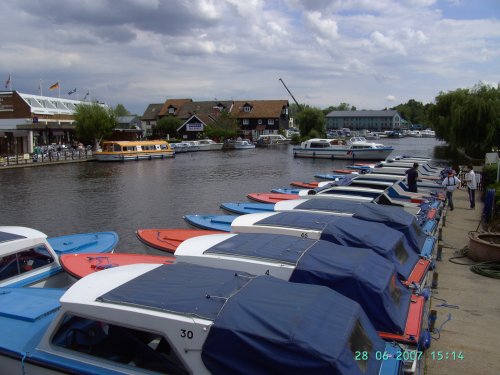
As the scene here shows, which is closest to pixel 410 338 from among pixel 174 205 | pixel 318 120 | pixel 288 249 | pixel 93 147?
pixel 288 249

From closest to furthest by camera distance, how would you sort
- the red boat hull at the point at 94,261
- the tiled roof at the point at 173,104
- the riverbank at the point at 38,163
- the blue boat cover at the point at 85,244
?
the red boat hull at the point at 94,261 → the blue boat cover at the point at 85,244 → the riverbank at the point at 38,163 → the tiled roof at the point at 173,104

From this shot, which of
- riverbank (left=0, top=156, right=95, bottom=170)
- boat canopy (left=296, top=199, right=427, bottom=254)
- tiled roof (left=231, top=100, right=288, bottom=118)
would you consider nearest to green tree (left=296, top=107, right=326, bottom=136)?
tiled roof (left=231, top=100, right=288, bottom=118)

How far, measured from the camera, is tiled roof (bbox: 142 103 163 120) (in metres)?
109

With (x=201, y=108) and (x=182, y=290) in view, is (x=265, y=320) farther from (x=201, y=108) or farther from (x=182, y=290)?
(x=201, y=108)

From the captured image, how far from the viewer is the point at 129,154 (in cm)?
5828

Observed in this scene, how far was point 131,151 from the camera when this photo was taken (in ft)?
193

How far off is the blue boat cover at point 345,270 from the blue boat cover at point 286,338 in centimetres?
148

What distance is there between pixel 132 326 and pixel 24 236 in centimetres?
627

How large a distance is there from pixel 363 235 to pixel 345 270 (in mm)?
2528

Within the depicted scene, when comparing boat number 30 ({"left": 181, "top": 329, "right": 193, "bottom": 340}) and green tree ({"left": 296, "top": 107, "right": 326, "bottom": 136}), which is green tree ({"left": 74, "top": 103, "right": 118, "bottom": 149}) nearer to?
green tree ({"left": 296, "top": 107, "right": 326, "bottom": 136})

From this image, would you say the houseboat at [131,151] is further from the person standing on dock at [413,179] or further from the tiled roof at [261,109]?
the person standing on dock at [413,179]

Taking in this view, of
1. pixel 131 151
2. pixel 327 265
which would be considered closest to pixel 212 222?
pixel 327 265

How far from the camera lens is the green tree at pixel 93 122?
60.7 metres
